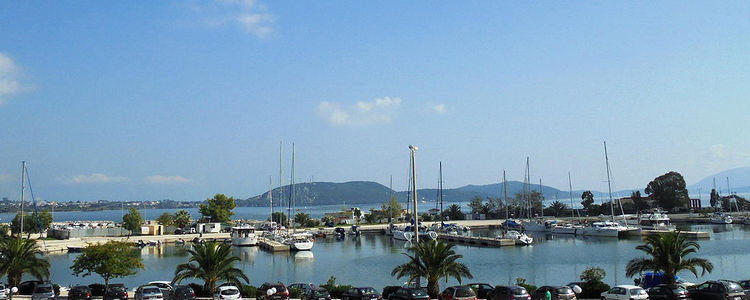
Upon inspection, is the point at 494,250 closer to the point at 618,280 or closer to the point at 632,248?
the point at 632,248

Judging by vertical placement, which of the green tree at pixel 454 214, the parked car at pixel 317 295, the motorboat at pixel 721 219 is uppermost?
the green tree at pixel 454 214

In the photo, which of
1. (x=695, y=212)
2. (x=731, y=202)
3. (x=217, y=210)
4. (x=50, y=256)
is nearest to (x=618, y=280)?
(x=50, y=256)

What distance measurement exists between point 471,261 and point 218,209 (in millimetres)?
64115

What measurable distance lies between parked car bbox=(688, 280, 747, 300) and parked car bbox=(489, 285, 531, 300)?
24.6 ft

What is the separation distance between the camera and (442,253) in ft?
108

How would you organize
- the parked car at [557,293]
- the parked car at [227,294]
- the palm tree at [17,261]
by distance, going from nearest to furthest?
the parked car at [557,293] < the parked car at [227,294] < the palm tree at [17,261]

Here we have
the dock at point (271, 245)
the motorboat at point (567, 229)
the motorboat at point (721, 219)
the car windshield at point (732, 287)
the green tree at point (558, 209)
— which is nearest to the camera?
the car windshield at point (732, 287)

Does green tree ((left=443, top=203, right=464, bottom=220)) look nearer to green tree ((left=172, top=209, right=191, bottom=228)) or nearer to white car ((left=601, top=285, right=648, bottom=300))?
green tree ((left=172, top=209, right=191, bottom=228))

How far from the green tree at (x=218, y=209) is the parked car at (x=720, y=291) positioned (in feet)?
327

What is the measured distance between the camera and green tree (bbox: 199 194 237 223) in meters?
118

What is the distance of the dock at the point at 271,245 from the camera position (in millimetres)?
85250

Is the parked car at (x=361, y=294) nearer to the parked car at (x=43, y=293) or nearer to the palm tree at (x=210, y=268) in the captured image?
the palm tree at (x=210, y=268)

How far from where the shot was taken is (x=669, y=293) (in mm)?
27266

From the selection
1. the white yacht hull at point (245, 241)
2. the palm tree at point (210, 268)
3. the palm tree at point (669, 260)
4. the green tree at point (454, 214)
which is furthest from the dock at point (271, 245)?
the palm tree at point (669, 260)
